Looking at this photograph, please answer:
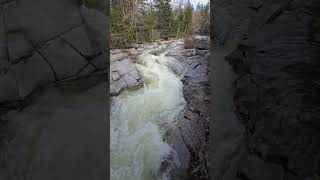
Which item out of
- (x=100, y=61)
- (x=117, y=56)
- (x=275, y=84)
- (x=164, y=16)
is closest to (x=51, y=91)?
(x=100, y=61)

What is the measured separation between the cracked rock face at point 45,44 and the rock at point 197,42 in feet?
8.97

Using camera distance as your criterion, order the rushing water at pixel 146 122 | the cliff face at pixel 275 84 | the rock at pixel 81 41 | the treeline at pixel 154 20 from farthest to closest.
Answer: the treeline at pixel 154 20 → the rushing water at pixel 146 122 → the rock at pixel 81 41 → the cliff face at pixel 275 84

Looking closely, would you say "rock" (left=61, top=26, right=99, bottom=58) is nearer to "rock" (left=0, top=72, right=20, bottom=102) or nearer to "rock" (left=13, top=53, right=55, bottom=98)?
"rock" (left=13, top=53, right=55, bottom=98)

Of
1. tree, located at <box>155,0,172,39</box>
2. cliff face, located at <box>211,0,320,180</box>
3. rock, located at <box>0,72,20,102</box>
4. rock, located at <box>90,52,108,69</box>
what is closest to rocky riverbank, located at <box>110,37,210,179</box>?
tree, located at <box>155,0,172,39</box>

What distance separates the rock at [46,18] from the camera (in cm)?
112

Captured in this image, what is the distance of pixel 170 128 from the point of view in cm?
317

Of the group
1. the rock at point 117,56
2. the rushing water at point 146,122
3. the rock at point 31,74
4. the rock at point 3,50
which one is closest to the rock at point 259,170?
the rock at point 31,74

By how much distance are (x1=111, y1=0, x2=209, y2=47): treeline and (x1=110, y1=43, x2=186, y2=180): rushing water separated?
0.41 m

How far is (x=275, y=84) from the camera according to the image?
3.73 feet

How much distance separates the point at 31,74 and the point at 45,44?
113mm

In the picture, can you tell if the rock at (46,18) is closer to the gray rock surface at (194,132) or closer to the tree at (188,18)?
the gray rock surface at (194,132)

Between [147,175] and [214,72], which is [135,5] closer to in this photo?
[147,175]

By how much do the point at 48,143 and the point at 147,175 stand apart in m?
1.77

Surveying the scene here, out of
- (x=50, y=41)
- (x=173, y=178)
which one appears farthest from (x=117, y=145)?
(x=50, y=41)
